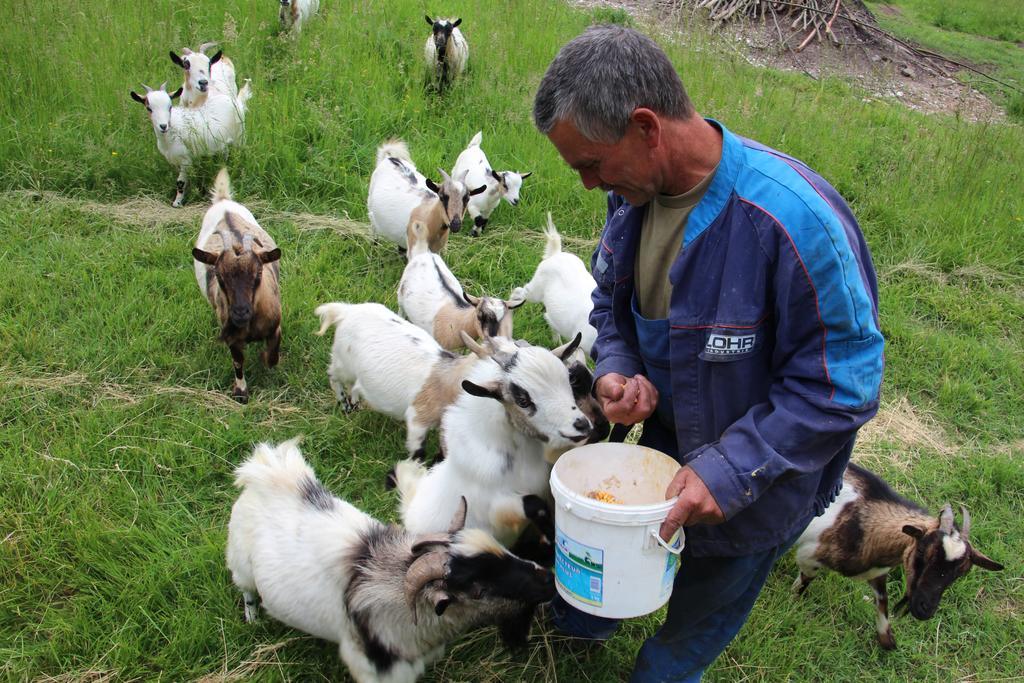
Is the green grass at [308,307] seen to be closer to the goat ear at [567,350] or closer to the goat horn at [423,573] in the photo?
the goat horn at [423,573]

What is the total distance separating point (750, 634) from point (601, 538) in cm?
172

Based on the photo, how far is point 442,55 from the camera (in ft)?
27.3

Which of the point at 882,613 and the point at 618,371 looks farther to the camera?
the point at 882,613

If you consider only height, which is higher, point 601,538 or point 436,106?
point 601,538

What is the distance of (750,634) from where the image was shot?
3.46 m

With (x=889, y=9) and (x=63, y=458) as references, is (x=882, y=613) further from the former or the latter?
(x=889, y=9)

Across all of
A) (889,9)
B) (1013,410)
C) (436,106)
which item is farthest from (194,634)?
(889,9)

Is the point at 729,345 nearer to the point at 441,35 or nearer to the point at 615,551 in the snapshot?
the point at 615,551

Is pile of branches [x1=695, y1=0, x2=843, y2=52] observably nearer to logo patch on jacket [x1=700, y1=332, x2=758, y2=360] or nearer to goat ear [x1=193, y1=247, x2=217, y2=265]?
goat ear [x1=193, y1=247, x2=217, y2=265]

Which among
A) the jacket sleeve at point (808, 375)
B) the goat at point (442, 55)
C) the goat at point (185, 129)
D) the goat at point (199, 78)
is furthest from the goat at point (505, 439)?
the goat at point (442, 55)

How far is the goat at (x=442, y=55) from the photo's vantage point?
328 inches

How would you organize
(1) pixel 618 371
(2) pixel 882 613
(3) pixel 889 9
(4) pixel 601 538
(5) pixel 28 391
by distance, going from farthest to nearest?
(3) pixel 889 9, (5) pixel 28 391, (2) pixel 882 613, (1) pixel 618 371, (4) pixel 601 538

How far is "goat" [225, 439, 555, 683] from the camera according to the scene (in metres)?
2.81

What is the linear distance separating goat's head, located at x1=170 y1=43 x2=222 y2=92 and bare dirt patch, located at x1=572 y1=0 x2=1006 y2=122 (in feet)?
20.0
